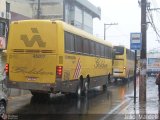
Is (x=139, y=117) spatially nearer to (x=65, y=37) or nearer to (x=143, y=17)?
(x=65, y=37)

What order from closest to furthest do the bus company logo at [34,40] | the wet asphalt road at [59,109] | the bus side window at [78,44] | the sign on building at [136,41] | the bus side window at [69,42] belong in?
the wet asphalt road at [59,109] → the bus company logo at [34,40] → the bus side window at [69,42] → the sign on building at [136,41] → the bus side window at [78,44]

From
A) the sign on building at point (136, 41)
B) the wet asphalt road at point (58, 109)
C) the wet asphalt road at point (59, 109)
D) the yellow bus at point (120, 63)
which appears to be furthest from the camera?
the yellow bus at point (120, 63)

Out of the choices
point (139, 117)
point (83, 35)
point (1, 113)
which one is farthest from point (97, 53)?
point (1, 113)

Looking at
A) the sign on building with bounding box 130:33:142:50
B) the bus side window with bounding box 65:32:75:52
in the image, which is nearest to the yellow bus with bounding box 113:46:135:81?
the sign on building with bounding box 130:33:142:50

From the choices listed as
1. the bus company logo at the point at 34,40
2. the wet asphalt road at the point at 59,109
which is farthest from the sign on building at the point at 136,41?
the bus company logo at the point at 34,40

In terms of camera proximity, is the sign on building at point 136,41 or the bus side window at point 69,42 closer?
the bus side window at point 69,42

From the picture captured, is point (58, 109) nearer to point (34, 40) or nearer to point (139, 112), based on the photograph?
point (34, 40)

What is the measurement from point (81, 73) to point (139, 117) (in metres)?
7.11

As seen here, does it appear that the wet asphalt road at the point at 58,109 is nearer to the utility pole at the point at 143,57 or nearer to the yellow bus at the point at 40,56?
the yellow bus at the point at 40,56

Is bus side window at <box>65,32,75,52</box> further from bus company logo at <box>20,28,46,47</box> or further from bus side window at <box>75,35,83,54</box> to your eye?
bus company logo at <box>20,28,46,47</box>

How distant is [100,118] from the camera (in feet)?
47.5

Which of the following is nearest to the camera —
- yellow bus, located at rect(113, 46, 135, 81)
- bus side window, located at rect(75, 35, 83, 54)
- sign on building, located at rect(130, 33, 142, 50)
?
sign on building, located at rect(130, 33, 142, 50)

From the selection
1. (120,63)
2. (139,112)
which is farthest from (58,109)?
(120,63)

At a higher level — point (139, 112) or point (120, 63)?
point (120, 63)
